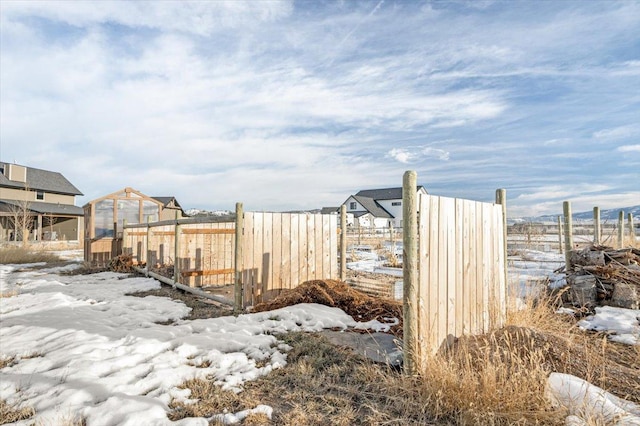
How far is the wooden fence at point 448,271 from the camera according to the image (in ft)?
10.5

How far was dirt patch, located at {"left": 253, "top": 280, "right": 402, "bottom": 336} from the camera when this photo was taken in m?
5.24

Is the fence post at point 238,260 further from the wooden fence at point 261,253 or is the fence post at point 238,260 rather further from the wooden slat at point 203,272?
the wooden slat at point 203,272

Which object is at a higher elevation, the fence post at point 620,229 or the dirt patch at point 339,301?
the fence post at point 620,229

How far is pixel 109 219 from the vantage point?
14.0m

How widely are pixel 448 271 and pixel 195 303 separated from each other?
4863 millimetres

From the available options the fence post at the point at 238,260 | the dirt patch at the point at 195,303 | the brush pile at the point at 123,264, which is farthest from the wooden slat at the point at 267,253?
the brush pile at the point at 123,264

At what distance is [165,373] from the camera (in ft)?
11.0

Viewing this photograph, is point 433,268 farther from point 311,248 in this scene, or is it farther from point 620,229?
point 620,229

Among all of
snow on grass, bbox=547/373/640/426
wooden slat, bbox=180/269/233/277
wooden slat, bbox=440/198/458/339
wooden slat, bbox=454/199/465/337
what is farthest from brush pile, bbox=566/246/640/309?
wooden slat, bbox=180/269/233/277

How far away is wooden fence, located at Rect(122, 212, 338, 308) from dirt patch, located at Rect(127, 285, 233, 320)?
36 cm

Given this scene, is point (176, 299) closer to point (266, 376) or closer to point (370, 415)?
point (266, 376)

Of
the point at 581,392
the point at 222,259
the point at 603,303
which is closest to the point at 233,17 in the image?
the point at 222,259

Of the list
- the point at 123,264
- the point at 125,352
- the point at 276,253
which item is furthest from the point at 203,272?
the point at 123,264

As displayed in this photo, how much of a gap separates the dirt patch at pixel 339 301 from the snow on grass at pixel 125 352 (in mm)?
265
